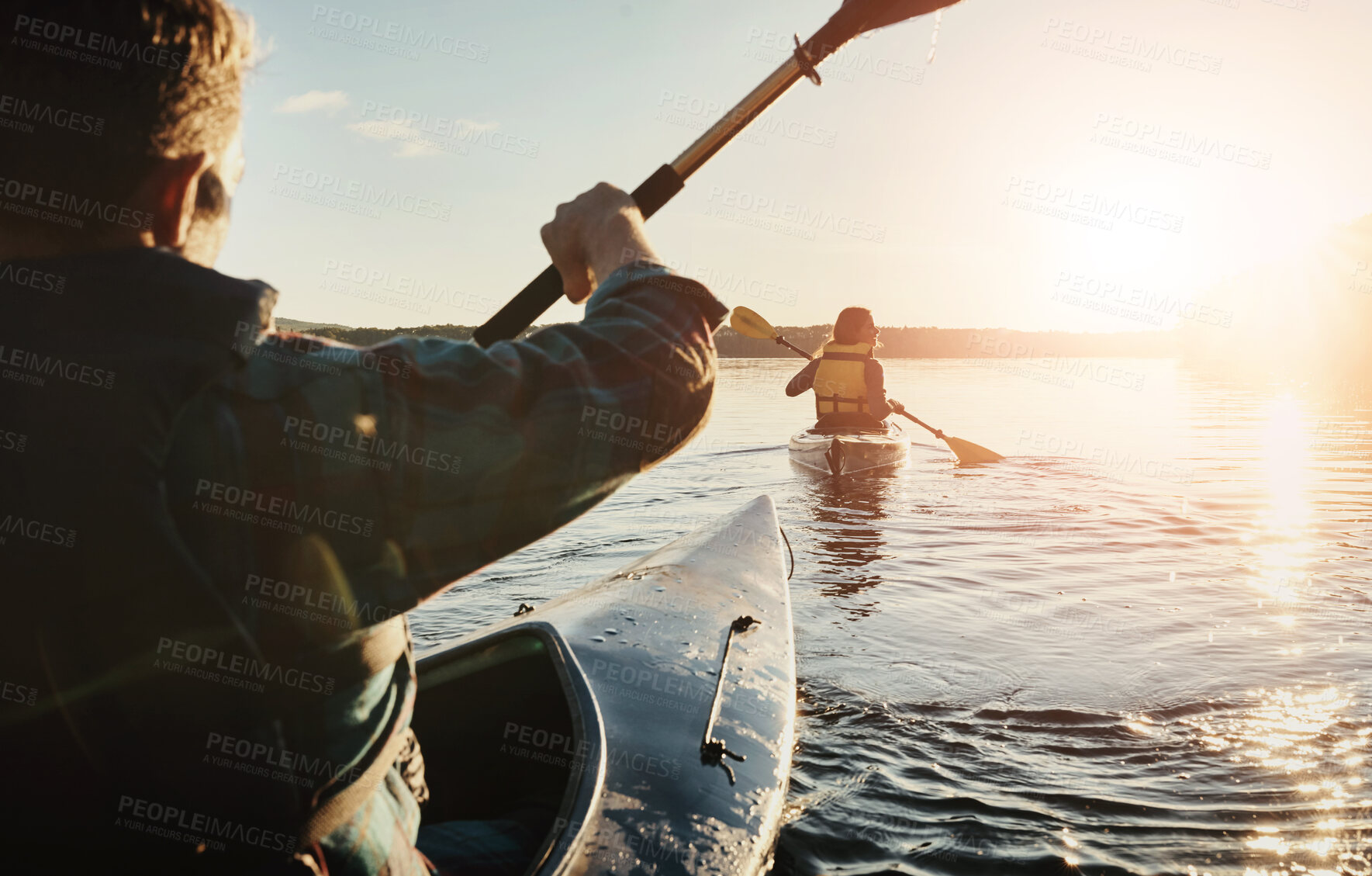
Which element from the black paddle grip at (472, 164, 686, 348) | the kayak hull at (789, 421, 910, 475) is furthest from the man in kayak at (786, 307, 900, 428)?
the black paddle grip at (472, 164, 686, 348)

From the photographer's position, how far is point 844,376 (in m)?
12.9

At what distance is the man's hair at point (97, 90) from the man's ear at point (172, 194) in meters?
0.01

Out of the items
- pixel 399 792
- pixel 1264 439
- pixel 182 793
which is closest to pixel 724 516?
pixel 399 792

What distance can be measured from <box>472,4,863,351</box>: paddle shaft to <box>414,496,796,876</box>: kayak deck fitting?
1238 millimetres

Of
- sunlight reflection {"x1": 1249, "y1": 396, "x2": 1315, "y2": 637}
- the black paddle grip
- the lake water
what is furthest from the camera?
sunlight reflection {"x1": 1249, "y1": 396, "x2": 1315, "y2": 637}

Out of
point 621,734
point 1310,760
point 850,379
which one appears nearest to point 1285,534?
point 850,379

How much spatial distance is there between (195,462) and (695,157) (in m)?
1.29

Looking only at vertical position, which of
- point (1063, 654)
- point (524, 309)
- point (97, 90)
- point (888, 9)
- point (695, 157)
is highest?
point (888, 9)

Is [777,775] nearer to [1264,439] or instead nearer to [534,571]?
[534,571]

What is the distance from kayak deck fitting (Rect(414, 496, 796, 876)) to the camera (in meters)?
2.25

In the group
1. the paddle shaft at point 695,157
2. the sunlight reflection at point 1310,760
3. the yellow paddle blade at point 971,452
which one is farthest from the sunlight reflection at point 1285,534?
the paddle shaft at point 695,157

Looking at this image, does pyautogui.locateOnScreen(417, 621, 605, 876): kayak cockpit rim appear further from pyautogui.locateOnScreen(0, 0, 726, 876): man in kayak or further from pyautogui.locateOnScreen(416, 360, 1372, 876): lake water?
pyautogui.locateOnScreen(416, 360, 1372, 876): lake water

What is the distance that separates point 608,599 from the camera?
4316 mm

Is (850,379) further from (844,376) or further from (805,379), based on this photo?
(805,379)
